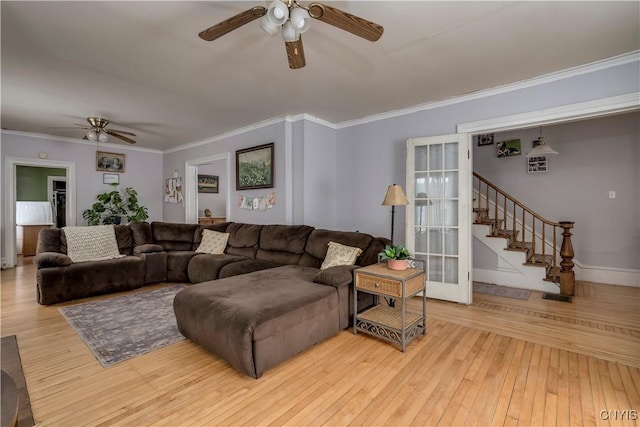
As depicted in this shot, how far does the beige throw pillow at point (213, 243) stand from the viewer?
441 cm

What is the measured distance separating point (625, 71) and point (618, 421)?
109 inches

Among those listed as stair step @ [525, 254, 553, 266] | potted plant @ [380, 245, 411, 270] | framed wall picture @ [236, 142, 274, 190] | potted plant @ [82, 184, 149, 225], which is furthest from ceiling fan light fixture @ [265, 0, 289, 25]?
potted plant @ [82, 184, 149, 225]

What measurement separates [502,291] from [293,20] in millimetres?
4083

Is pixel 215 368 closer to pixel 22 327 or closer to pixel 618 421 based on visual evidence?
pixel 22 327

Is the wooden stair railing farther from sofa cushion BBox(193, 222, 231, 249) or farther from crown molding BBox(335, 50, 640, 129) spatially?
sofa cushion BBox(193, 222, 231, 249)

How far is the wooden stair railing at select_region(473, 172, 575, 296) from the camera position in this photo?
378 cm

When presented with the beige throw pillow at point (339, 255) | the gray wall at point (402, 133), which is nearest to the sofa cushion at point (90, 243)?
the beige throw pillow at point (339, 255)

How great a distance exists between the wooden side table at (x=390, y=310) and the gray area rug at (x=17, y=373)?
7.06 feet

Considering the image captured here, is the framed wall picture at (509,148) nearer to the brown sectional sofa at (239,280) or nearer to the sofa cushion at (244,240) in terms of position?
the brown sectional sofa at (239,280)

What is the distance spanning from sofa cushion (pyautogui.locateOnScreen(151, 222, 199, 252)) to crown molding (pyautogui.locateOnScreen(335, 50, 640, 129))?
11.1 feet

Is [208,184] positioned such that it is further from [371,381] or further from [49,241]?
[371,381]

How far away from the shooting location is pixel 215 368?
209cm

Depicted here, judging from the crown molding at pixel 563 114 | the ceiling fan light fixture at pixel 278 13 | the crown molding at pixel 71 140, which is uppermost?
the crown molding at pixel 71 140

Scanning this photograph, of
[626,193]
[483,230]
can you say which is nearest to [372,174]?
[483,230]
